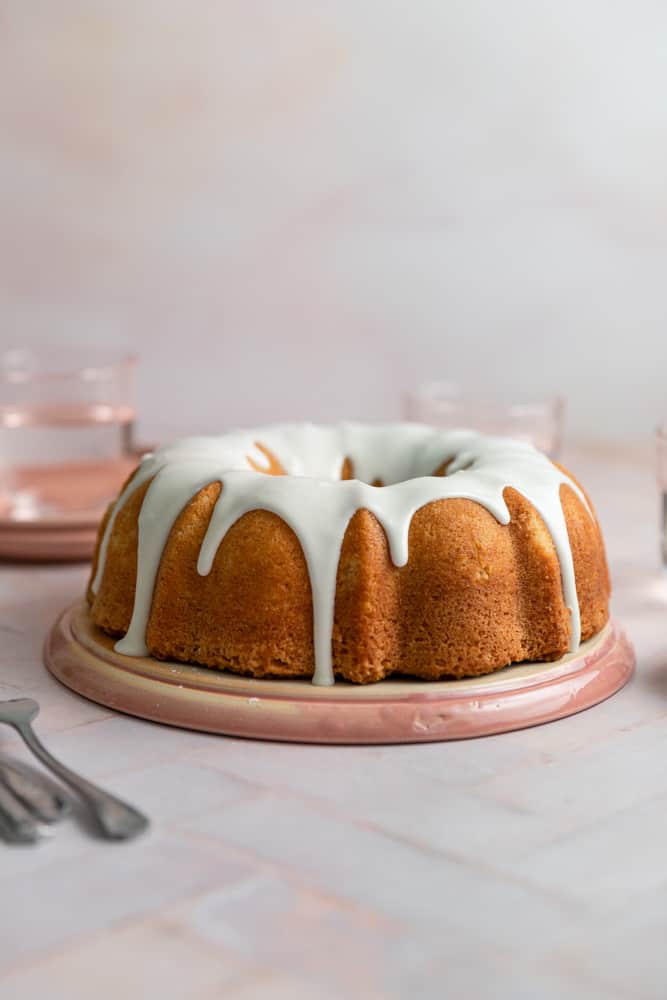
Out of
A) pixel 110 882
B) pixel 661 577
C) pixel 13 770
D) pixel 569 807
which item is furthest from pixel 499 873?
pixel 661 577

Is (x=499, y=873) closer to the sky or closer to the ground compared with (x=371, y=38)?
closer to the ground

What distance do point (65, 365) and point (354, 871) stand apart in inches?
50.1

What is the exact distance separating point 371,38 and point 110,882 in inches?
91.8

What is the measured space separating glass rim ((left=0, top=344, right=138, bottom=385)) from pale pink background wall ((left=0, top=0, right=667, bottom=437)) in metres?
0.86

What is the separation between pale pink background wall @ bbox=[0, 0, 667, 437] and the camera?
2.77 meters

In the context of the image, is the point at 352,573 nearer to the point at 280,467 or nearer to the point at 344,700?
the point at 344,700

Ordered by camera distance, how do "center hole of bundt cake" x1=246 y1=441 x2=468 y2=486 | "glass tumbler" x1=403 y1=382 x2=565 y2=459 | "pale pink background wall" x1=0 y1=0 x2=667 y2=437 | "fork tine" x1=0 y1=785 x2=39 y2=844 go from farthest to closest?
"pale pink background wall" x1=0 y1=0 x2=667 y2=437, "glass tumbler" x1=403 y1=382 x2=565 y2=459, "center hole of bundt cake" x1=246 y1=441 x2=468 y2=486, "fork tine" x1=0 y1=785 x2=39 y2=844

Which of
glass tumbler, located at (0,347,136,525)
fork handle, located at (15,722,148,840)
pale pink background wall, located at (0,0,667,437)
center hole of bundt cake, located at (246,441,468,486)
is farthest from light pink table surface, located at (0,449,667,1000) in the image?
Result: pale pink background wall, located at (0,0,667,437)

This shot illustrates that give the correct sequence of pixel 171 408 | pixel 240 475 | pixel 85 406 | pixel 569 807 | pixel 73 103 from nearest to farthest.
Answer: pixel 569 807
pixel 240 475
pixel 85 406
pixel 73 103
pixel 171 408

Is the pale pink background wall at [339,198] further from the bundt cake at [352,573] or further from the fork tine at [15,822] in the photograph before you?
the fork tine at [15,822]

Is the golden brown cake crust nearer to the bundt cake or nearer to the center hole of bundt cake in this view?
the bundt cake

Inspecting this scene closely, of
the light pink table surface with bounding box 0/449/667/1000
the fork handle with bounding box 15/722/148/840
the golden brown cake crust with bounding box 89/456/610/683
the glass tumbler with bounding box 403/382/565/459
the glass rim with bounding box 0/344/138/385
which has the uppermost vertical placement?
the glass rim with bounding box 0/344/138/385

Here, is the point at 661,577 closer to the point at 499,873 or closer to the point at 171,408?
the point at 499,873

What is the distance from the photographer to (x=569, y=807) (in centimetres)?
103
